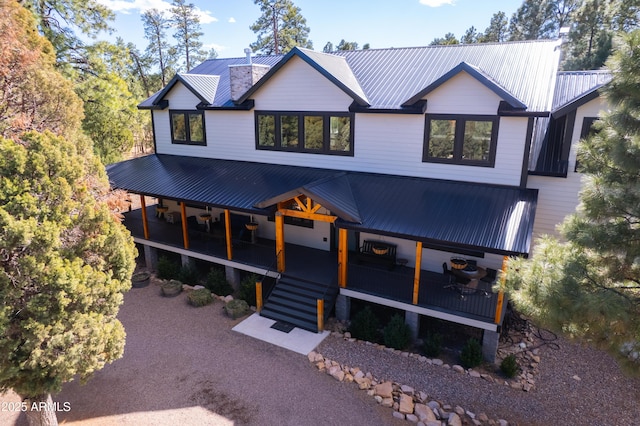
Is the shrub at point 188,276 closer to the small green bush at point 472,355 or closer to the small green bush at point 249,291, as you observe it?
the small green bush at point 249,291

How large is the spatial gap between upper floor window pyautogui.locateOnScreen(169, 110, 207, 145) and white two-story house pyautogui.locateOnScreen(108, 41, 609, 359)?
0.42ft

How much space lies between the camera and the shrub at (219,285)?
14.5 meters

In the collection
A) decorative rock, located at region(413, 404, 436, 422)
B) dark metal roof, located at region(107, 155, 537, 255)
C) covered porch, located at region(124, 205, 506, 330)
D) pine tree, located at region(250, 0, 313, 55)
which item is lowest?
decorative rock, located at region(413, 404, 436, 422)

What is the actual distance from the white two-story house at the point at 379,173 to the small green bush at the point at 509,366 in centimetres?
58

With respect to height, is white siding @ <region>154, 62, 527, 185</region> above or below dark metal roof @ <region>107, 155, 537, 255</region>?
above

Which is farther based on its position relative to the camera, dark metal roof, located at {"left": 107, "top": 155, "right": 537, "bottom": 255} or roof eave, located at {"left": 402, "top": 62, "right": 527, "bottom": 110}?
roof eave, located at {"left": 402, "top": 62, "right": 527, "bottom": 110}

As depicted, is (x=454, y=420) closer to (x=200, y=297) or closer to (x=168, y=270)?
(x=200, y=297)

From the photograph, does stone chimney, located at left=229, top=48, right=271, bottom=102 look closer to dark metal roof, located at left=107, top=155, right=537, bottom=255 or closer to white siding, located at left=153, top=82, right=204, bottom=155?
white siding, located at left=153, top=82, right=204, bottom=155

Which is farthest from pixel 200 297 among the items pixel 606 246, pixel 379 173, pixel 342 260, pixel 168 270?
pixel 606 246

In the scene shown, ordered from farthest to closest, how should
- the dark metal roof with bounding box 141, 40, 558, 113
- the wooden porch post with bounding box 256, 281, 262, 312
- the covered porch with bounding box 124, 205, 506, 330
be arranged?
the wooden porch post with bounding box 256, 281, 262, 312 → the dark metal roof with bounding box 141, 40, 558, 113 → the covered porch with bounding box 124, 205, 506, 330

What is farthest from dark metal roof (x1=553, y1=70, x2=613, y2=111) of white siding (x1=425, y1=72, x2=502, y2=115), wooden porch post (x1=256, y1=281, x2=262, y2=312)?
wooden porch post (x1=256, y1=281, x2=262, y2=312)

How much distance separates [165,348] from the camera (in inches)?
447

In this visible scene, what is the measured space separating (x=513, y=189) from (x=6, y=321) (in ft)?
40.4

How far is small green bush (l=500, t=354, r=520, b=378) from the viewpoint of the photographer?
10.2m
